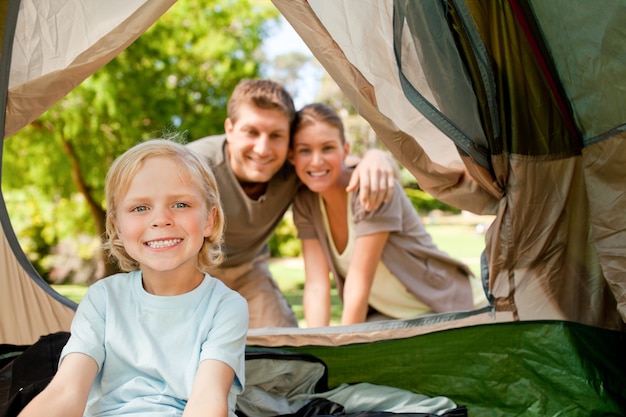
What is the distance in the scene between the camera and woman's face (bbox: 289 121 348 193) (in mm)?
2707

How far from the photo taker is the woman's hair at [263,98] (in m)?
2.71

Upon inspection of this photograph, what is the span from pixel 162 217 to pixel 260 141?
1114 mm

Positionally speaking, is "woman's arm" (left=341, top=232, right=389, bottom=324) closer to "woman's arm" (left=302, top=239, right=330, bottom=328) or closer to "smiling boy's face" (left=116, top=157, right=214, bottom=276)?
"woman's arm" (left=302, top=239, right=330, bottom=328)

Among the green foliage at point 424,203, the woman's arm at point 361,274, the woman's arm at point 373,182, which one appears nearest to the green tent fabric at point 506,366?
the woman's arm at point 361,274

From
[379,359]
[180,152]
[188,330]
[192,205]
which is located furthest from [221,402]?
[379,359]

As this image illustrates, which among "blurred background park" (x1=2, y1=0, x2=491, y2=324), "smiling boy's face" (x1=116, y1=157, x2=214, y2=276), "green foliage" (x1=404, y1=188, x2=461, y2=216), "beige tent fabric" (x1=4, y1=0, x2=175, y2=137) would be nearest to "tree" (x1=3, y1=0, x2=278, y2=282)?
"blurred background park" (x1=2, y1=0, x2=491, y2=324)

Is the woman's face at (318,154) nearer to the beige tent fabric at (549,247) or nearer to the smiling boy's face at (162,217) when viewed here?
the beige tent fabric at (549,247)

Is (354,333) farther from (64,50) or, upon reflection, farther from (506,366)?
(64,50)

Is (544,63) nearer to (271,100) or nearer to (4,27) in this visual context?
(271,100)

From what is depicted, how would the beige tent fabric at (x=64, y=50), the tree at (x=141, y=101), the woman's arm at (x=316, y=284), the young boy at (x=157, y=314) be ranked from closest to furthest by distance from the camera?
the young boy at (x=157, y=314)
the beige tent fabric at (x=64, y=50)
the woman's arm at (x=316, y=284)
the tree at (x=141, y=101)

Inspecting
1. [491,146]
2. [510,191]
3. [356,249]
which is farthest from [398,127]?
[356,249]

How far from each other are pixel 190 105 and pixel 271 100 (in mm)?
5263

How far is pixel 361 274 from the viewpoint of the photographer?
2.77m

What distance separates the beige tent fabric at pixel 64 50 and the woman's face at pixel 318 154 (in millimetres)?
823
